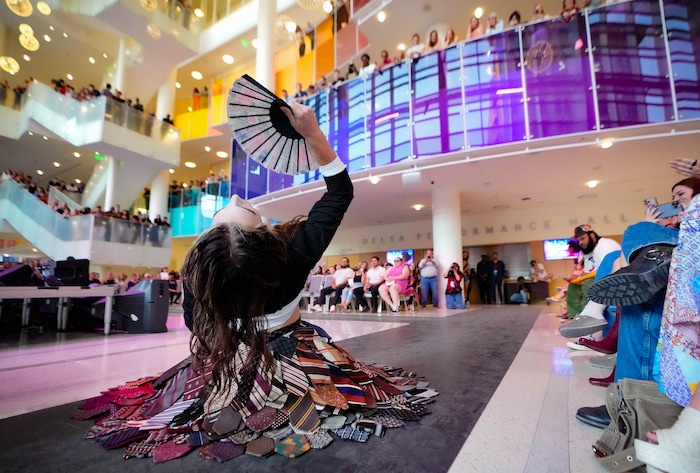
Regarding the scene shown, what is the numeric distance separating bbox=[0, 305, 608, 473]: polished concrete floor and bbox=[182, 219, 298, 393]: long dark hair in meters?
0.74

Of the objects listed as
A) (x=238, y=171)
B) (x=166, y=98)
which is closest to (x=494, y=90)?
(x=238, y=171)

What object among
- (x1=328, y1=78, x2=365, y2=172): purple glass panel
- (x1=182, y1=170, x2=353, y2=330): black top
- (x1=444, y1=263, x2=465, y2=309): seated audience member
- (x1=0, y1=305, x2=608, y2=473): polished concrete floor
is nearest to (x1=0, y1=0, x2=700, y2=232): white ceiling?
(x1=328, y1=78, x2=365, y2=172): purple glass panel

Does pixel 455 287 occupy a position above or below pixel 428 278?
below

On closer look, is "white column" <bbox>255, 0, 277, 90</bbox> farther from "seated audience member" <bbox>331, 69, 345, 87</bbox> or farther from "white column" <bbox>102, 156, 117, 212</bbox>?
"white column" <bbox>102, 156, 117, 212</bbox>

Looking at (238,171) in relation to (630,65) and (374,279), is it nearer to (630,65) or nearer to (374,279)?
(374,279)

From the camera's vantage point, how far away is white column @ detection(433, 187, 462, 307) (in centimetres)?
891

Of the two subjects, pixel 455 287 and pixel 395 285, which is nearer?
pixel 395 285

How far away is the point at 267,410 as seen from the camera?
47.8 inches

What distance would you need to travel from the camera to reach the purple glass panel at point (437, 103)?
7309mm

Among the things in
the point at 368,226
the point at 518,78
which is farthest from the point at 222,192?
the point at 518,78

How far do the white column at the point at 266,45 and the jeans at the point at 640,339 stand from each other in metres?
12.0

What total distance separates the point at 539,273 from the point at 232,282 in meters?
12.0

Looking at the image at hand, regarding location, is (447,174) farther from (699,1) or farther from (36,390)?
(36,390)

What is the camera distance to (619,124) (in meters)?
6.08
